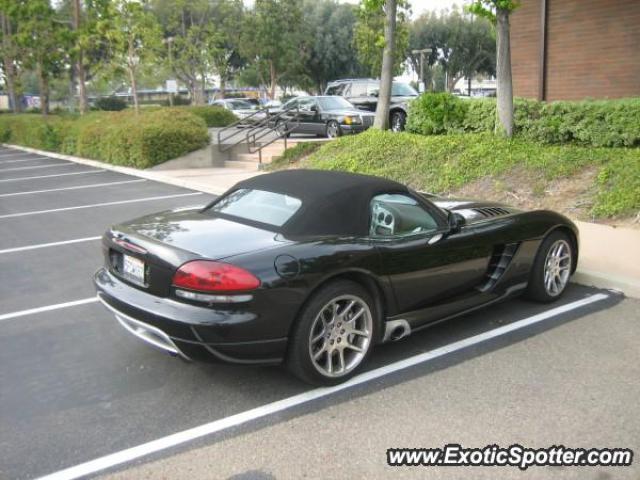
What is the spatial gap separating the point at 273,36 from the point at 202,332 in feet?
134

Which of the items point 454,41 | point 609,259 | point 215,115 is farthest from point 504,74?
point 454,41

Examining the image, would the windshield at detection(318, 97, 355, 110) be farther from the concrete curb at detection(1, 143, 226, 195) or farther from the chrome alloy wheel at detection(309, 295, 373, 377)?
the chrome alloy wheel at detection(309, 295, 373, 377)

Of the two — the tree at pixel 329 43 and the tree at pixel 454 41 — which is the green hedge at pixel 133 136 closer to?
the tree at pixel 329 43

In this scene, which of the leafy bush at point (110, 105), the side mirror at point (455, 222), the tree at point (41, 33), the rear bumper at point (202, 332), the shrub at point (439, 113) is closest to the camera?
the rear bumper at point (202, 332)

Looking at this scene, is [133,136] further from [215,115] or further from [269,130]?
[215,115]

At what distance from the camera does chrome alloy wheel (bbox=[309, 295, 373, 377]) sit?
3986 mm

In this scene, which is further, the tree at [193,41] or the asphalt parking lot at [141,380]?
the tree at [193,41]

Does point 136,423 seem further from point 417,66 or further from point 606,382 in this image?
point 417,66

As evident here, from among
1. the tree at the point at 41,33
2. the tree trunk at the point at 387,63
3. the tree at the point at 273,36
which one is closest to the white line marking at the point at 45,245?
the tree trunk at the point at 387,63

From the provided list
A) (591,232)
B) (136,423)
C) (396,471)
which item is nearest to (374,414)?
(396,471)

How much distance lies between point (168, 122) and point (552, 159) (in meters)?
11.1

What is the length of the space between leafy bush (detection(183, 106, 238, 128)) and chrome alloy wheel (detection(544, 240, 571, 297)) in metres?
23.1

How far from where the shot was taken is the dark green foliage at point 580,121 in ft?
32.1

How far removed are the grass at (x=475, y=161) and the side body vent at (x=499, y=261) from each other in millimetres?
→ 4129
